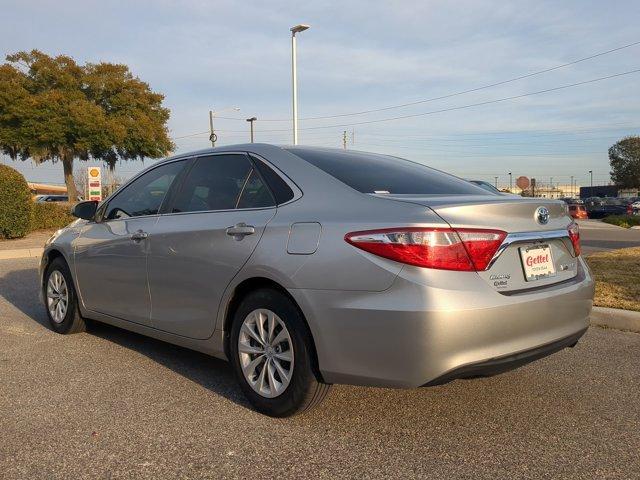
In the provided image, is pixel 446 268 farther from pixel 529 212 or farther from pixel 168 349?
pixel 168 349

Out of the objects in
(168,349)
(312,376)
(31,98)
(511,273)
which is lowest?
(168,349)

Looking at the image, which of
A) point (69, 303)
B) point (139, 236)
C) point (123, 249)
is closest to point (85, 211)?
point (69, 303)

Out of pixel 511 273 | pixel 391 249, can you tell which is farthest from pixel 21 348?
pixel 511 273

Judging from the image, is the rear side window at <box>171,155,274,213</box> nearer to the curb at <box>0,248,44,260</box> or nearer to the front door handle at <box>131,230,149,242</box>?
the front door handle at <box>131,230,149,242</box>

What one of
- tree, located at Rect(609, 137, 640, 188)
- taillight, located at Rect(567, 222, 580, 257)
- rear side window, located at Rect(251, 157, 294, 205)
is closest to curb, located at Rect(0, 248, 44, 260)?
rear side window, located at Rect(251, 157, 294, 205)

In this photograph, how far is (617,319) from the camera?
5.70m

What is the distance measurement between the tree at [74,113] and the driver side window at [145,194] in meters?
28.6

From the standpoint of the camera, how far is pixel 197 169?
14.2 ft

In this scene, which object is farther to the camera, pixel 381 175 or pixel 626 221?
pixel 626 221

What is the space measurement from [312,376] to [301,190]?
107cm

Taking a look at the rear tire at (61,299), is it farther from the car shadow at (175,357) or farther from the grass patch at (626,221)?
the grass patch at (626,221)

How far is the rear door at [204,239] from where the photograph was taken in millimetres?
3641

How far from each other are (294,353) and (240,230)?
0.83 meters

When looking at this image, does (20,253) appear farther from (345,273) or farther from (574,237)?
(574,237)
